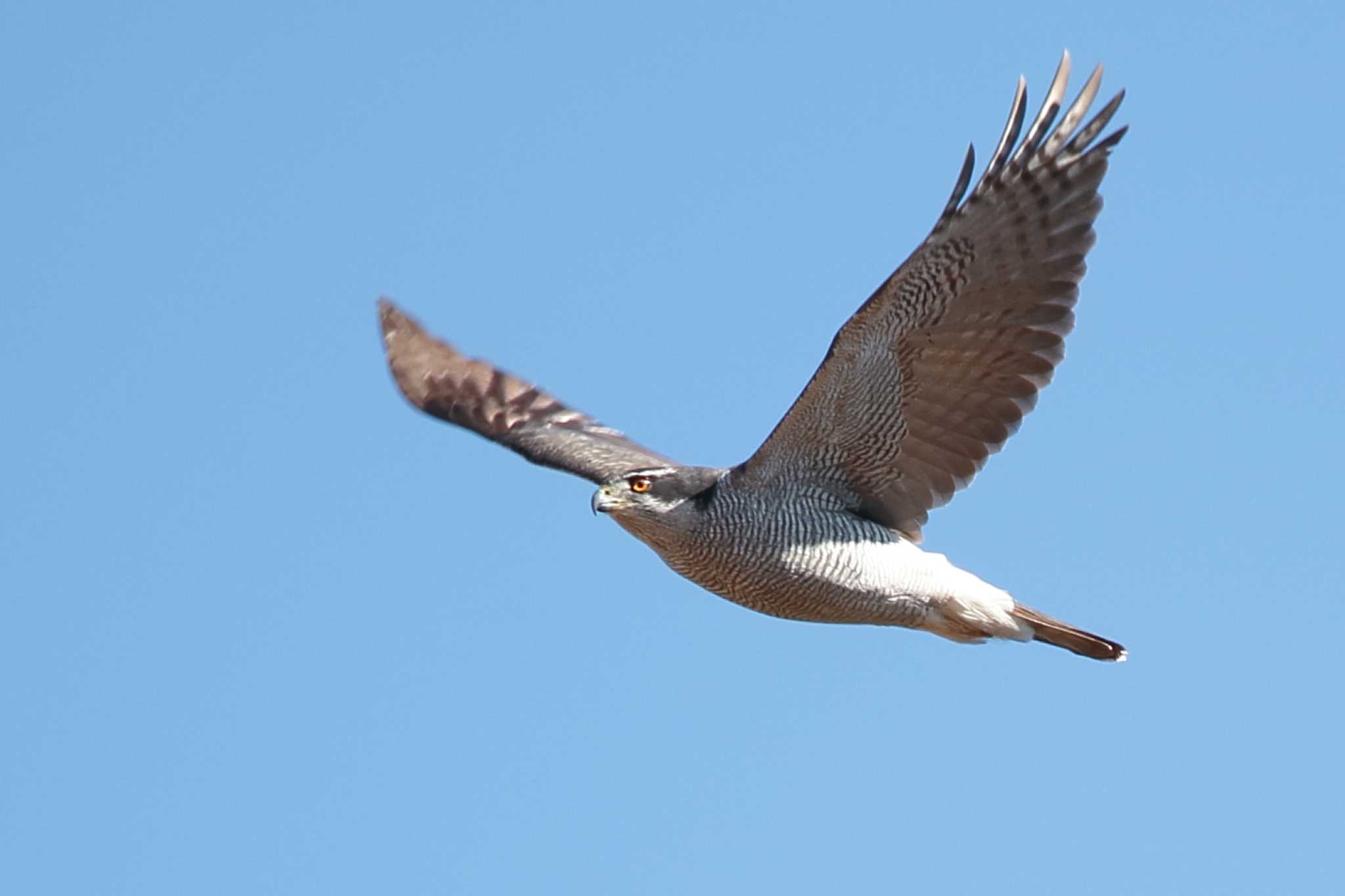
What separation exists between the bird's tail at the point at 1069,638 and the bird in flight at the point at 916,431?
13mm

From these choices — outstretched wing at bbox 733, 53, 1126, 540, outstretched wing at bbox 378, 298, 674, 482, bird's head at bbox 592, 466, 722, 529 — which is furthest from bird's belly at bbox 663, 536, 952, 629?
outstretched wing at bbox 378, 298, 674, 482

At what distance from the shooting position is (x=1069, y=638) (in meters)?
→ 11.2

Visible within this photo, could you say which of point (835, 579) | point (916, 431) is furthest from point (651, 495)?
point (916, 431)

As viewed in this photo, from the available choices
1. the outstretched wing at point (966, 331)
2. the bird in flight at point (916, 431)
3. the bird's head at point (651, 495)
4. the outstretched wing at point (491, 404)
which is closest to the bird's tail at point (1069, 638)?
the bird in flight at point (916, 431)

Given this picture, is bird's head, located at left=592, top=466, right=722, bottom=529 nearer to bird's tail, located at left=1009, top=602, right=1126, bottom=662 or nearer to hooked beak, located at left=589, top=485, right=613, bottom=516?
hooked beak, located at left=589, top=485, right=613, bottom=516

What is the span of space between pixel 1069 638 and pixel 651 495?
2547 millimetres

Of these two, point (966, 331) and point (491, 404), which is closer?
point (966, 331)

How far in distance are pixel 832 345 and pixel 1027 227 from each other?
114 centimetres

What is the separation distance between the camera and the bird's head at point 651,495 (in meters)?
10.7

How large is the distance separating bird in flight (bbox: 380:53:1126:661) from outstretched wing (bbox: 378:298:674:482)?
66.7 inches

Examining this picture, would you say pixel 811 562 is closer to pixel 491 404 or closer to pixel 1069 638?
pixel 1069 638

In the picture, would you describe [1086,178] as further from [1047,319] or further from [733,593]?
[733,593]

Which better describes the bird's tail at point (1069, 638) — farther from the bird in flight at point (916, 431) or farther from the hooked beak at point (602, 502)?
the hooked beak at point (602, 502)

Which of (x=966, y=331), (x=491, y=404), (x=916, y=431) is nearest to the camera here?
(x=966, y=331)
